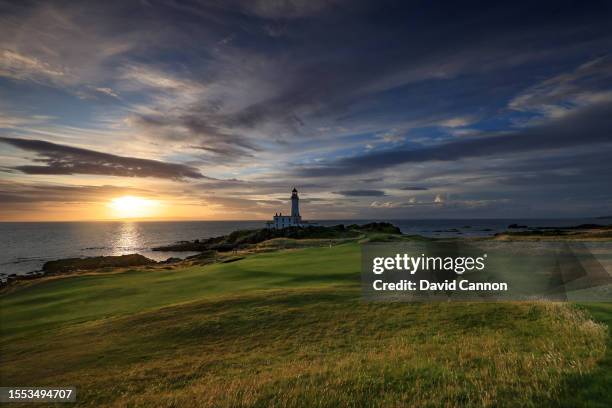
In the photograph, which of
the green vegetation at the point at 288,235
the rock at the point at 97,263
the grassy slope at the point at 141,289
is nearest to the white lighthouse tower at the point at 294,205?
the green vegetation at the point at 288,235

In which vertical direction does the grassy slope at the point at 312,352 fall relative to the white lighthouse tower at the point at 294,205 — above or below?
below

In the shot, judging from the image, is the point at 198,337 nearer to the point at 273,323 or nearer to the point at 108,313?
the point at 273,323

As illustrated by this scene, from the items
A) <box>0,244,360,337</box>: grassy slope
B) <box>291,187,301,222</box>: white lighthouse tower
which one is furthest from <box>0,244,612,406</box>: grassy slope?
<box>291,187,301,222</box>: white lighthouse tower

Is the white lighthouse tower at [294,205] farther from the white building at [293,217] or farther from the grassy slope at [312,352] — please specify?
the grassy slope at [312,352]

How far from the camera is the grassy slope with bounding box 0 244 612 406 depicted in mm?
7023

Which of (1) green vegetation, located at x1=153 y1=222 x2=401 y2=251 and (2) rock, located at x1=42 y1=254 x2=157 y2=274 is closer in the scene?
(2) rock, located at x1=42 y1=254 x2=157 y2=274

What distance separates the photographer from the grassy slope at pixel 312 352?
7023 millimetres

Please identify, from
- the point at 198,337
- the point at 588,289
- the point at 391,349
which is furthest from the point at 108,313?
the point at 588,289

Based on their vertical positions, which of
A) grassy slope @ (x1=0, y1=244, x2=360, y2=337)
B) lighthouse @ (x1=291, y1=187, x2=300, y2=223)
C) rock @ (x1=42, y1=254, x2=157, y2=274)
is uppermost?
lighthouse @ (x1=291, y1=187, x2=300, y2=223)

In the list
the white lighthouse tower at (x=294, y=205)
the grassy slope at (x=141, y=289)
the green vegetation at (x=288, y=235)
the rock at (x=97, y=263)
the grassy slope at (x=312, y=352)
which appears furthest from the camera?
the white lighthouse tower at (x=294, y=205)

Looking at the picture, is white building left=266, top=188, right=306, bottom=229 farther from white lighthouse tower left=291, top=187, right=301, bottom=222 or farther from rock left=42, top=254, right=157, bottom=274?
rock left=42, top=254, right=157, bottom=274

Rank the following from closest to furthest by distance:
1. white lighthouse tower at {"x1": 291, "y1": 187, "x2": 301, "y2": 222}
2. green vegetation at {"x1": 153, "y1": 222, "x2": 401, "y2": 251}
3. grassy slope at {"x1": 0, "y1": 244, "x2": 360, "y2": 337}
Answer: grassy slope at {"x1": 0, "y1": 244, "x2": 360, "y2": 337} → green vegetation at {"x1": 153, "y1": 222, "x2": 401, "y2": 251} → white lighthouse tower at {"x1": 291, "y1": 187, "x2": 301, "y2": 222}

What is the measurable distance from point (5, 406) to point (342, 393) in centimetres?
923

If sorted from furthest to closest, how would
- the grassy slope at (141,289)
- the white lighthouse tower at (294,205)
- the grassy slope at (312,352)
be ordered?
the white lighthouse tower at (294,205)
the grassy slope at (141,289)
the grassy slope at (312,352)
